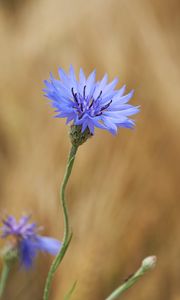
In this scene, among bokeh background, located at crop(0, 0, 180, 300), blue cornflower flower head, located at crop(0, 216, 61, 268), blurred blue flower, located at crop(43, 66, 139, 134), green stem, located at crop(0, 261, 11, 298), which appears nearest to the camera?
blurred blue flower, located at crop(43, 66, 139, 134)

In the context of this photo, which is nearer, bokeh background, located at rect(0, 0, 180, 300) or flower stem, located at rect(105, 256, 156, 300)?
flower stem, located at rect(105, 256, 156, 300)

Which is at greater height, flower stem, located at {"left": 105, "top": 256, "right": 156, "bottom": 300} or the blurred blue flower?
the blurred blue flower

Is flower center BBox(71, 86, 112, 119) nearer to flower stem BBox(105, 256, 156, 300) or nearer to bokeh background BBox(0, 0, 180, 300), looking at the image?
flower stem BBox(105, 256, 156, 300)

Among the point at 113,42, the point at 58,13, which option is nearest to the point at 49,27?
the point at 58,13

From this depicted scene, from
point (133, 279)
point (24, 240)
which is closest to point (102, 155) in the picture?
point (24, 240)

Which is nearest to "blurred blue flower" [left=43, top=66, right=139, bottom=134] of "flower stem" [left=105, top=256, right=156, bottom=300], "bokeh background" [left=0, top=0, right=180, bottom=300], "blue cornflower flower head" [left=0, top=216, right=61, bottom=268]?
"flower stem" [left=105, top=256, right=156, bottom=300]

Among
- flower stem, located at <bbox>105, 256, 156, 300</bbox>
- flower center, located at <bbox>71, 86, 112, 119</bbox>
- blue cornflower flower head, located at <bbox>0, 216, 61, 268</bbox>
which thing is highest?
flower center, located at <bbox>71, 86, 112, 119</bbox>

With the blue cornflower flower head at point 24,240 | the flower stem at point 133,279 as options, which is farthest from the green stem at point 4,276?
the flower stem at point 133,279
